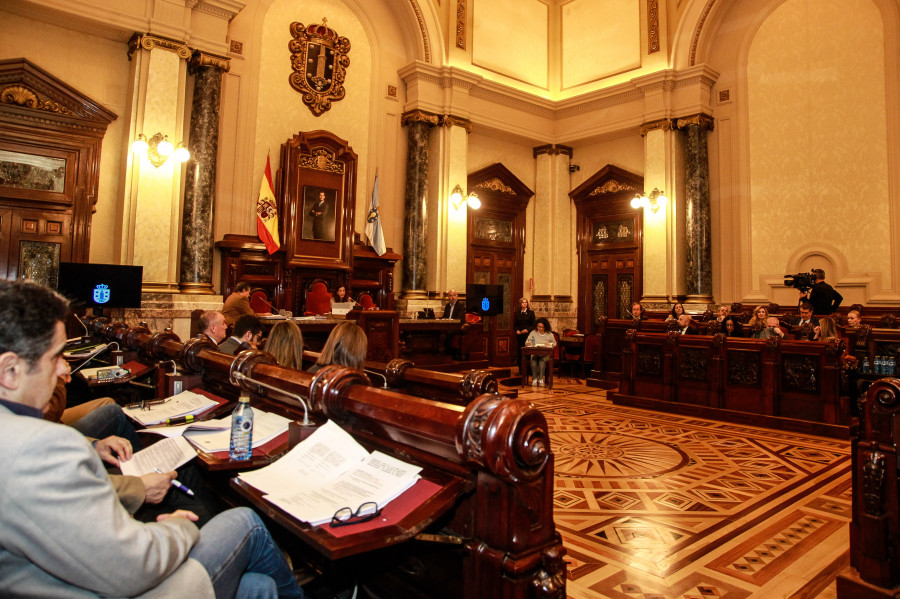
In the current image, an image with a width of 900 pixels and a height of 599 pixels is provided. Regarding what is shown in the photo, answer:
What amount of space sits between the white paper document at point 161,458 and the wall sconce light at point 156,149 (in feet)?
21.0

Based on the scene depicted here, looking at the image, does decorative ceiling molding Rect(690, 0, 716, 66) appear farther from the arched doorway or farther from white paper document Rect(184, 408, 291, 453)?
white paper document Rect(184, 408, 291, 453)

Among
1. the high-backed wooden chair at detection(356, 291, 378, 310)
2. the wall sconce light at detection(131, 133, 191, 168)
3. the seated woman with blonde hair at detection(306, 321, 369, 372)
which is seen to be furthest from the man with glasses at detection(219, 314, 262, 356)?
the high-backed wooden chair at detection(356, 291, 378, 310)

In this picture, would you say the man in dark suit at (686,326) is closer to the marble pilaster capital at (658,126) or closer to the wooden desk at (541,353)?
the wooden desk at (541,353)

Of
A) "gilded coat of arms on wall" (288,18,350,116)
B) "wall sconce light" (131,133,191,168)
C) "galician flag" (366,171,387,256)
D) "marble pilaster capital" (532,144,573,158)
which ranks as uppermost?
"gilded coat of arms on wall" (288,18,350,116)

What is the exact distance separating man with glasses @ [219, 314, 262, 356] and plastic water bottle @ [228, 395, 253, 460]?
6.05ft

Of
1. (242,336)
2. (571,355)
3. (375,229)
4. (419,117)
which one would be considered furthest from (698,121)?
(242,336)

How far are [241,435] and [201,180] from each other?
22.2ft

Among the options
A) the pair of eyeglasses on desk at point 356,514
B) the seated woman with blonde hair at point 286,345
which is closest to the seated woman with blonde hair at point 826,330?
the seated woman with blonde hair at point 286,345

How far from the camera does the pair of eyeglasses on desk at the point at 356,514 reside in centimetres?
129

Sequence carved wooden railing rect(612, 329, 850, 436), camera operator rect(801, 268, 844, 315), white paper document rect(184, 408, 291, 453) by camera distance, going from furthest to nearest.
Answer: camera operator rect(801, 268, 844, 315) < carved wooden railing rect(612, 329, 850, 436) < white paper document rect(184, 408, 291, 453)

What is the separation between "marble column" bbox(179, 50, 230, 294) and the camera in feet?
25.0

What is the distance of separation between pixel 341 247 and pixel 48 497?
27.1ft

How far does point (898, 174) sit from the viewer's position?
8133 mm

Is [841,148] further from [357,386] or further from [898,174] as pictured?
[357,386]
